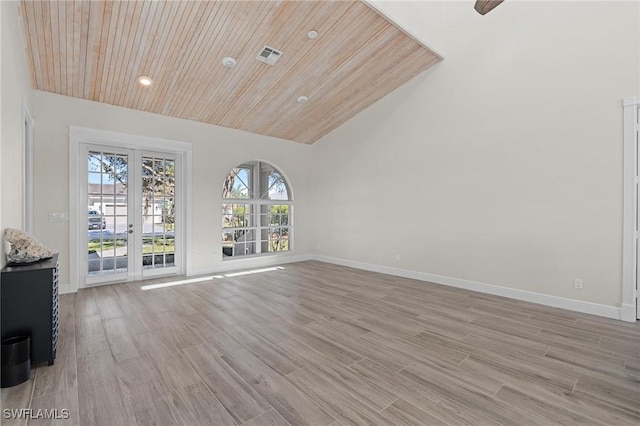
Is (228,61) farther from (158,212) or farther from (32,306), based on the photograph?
(32,306)

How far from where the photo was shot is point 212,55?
4.05 metres

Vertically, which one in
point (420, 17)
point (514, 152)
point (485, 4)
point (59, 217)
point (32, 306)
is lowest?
point (32, 306)

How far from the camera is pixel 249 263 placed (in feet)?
21.0

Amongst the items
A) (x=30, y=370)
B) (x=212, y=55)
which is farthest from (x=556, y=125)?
(x=30, y=370)

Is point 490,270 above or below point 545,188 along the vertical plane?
below

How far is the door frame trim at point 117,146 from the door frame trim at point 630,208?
6.44 m

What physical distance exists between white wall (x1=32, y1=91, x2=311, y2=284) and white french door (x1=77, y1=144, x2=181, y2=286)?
308 millimetres

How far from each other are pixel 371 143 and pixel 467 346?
4354mm

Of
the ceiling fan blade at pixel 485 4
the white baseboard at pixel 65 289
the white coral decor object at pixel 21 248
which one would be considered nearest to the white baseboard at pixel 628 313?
the ceiling fan blade at pixel 485 4

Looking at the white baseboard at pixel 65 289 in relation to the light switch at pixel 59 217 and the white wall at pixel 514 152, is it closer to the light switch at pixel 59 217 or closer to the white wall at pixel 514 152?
the light switch at pixel 59 217

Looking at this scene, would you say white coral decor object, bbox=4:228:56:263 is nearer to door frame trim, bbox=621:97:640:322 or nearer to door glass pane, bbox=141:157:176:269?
door glass pane, bbox=141:157:176:269

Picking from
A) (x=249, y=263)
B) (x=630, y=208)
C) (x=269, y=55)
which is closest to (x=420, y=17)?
(x=269, y=55)

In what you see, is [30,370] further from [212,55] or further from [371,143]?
[371,143]

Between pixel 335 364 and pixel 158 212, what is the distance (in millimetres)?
4539
